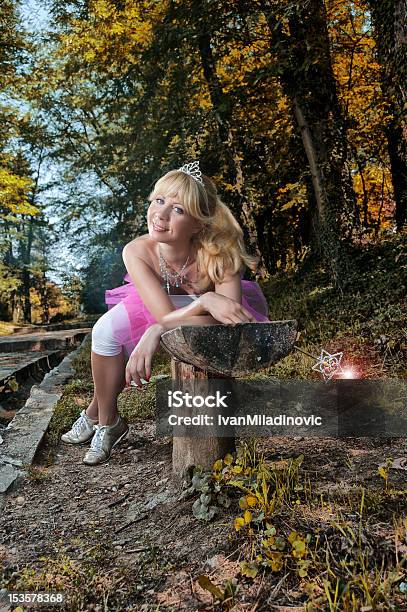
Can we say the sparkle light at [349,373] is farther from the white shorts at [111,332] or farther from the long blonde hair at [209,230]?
the white shorts at [111,332]

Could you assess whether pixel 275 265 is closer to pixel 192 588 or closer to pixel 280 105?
pixel 280 105

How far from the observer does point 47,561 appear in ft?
6.45

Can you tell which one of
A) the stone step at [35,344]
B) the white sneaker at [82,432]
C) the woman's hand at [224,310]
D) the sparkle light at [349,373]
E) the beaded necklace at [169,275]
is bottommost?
the stone step at [35,344]

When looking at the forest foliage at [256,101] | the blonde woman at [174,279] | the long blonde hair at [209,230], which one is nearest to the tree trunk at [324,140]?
the forest foliage at [256,101]

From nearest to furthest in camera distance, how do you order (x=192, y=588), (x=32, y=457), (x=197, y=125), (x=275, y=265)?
(x=192, y=588)
(x=32, y=457)
(x=197, y=125)
(x=275, y=265)

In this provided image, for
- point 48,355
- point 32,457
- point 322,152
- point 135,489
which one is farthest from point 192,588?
point 48,355

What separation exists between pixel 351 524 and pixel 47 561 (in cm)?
111

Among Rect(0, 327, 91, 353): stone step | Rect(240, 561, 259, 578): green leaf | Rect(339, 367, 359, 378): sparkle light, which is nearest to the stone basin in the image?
Rect(240, 561, 259, 578): green leaf

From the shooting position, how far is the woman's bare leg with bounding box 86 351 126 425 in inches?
116

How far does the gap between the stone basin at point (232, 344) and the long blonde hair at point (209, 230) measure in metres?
0.61

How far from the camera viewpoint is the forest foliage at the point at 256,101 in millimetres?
7664

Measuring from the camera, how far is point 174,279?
9.34 feet

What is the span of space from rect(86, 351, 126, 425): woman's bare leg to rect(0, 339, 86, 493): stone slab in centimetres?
54

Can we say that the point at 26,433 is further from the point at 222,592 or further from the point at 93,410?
the point at 222,592
